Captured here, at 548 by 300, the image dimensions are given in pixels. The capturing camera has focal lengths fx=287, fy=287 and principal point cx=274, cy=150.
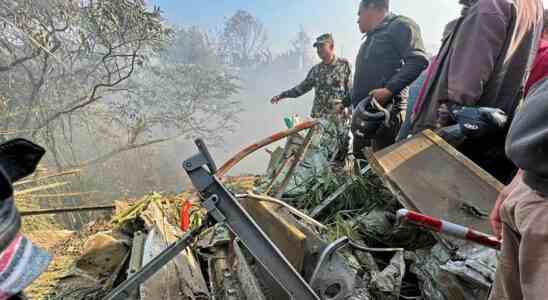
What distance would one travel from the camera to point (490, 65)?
5.80 feet

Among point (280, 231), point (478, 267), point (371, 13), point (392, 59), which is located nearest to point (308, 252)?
point (280, 231)

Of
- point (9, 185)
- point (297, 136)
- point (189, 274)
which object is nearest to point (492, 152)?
point (297, 136)

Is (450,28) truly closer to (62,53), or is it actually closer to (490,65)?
(490,65)

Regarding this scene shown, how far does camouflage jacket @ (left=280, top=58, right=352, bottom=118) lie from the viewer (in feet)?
15.0

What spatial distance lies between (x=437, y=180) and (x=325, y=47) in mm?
3372

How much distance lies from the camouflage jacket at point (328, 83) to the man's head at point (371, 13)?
Result: 56.6 inches

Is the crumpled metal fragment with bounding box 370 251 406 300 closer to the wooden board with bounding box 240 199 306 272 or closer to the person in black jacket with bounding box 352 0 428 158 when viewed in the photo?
the wooden board with bounding box 240 199 306 272

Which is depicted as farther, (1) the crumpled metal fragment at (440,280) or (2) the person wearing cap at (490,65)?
(2) the person wearing cap at (490,65)

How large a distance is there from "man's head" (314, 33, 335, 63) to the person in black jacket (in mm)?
1361

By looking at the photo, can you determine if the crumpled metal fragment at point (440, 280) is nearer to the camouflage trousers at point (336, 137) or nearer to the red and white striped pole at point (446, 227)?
the red and white striped pole at point (446, 227)

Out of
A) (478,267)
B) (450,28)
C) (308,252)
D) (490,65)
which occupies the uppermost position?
(450,28)

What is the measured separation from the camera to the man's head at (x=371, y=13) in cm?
301

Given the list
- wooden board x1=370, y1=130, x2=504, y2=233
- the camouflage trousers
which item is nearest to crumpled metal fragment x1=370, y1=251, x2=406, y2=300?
wooden board x1=370, y1=130, x2=504, y2=233

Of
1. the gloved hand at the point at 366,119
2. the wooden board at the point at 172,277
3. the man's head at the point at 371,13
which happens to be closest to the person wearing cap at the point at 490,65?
the gloved hand at the point at 366,119
